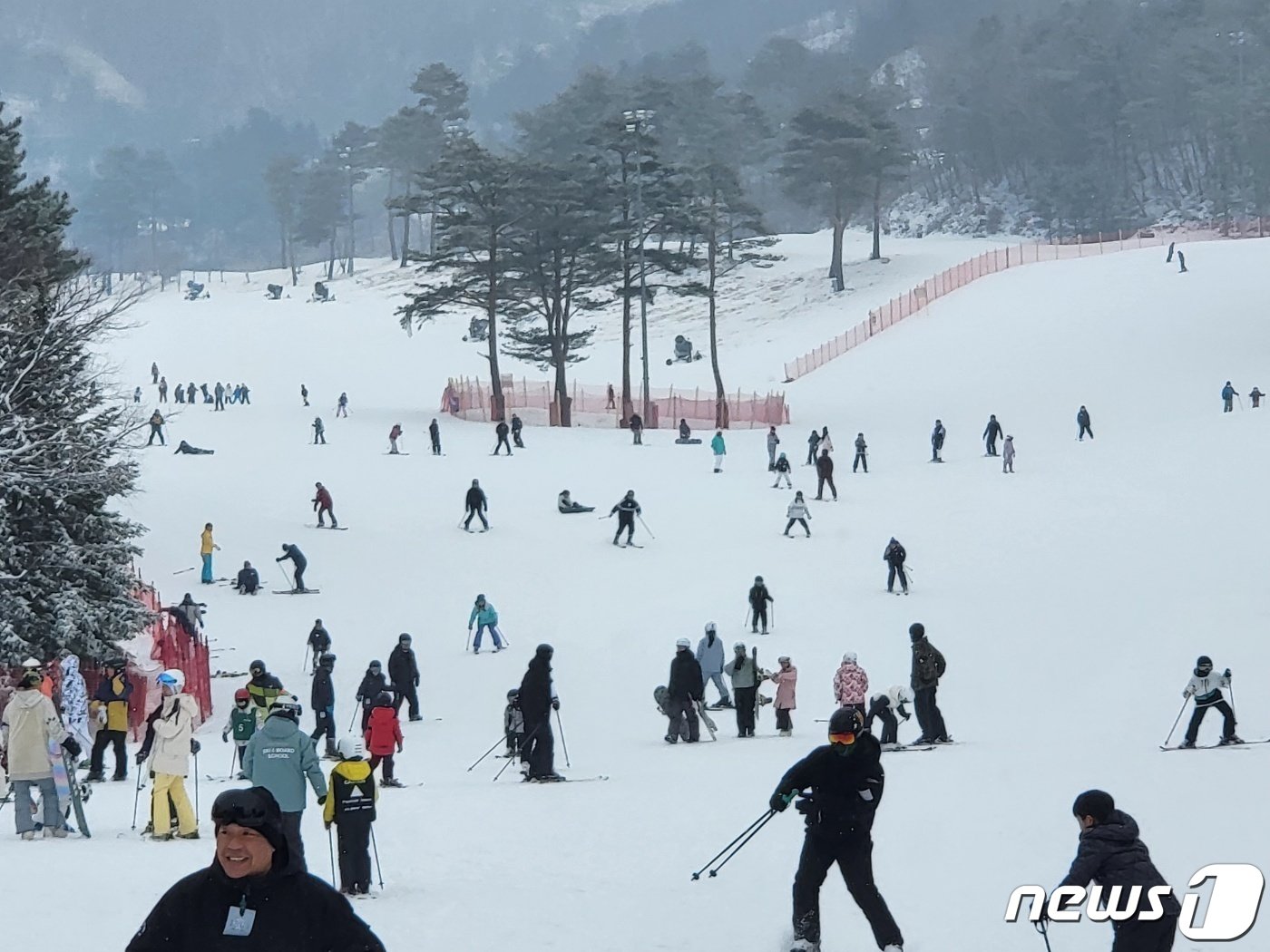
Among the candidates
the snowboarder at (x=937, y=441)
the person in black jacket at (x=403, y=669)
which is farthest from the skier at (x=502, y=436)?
the person in black jacket at (x=403, y=669)

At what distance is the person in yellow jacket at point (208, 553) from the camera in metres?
31.9

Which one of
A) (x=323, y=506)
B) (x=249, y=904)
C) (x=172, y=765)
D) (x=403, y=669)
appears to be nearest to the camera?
(x=249, y=904)

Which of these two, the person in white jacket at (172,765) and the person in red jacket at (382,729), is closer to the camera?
the person in white jacket at (172,765)

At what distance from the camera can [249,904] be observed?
493cm

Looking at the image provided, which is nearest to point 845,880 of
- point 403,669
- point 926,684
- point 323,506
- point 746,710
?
point 926,684

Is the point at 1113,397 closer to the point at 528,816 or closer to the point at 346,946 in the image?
the point at 528,816

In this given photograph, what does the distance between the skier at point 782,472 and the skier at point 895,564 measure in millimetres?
10041

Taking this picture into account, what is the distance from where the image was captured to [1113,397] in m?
54.9

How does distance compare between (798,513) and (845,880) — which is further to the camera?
(798,513)

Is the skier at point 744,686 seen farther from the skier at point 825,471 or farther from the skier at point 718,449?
the skier at point 718,449

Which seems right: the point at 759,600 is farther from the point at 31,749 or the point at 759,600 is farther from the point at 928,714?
the point at 31,749

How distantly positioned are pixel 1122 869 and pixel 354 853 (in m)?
5.42

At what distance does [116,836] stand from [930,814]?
20.7 feet

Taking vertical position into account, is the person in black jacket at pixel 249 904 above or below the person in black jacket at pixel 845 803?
above
